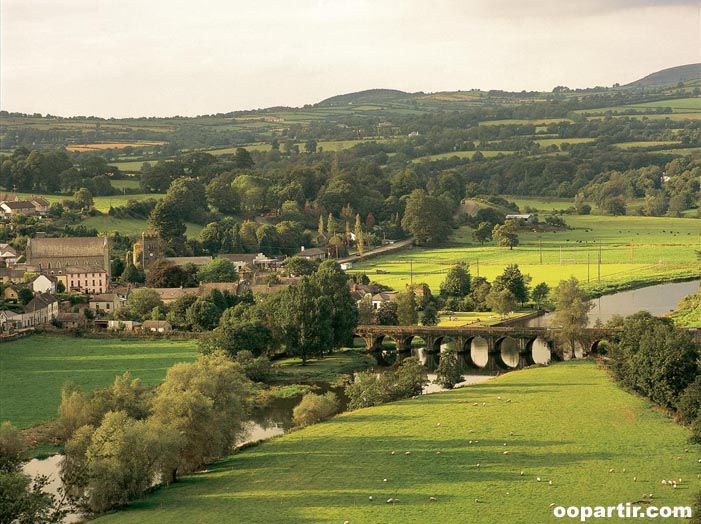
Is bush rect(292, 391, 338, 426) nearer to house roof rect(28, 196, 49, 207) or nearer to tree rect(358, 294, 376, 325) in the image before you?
tree rect(358, 294, 376, 325)

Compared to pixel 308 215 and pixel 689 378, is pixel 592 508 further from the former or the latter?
pixel 308 215

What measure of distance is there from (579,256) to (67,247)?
47.7 metres

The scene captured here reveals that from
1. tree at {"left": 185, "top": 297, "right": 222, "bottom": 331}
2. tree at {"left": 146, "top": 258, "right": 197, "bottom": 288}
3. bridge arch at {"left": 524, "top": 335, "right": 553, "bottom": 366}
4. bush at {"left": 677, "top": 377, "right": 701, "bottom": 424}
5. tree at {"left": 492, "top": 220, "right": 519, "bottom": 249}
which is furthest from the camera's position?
tree at {"left": 492, "top": 220, "right": 519, "bottom": 249}

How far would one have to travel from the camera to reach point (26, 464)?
147ft

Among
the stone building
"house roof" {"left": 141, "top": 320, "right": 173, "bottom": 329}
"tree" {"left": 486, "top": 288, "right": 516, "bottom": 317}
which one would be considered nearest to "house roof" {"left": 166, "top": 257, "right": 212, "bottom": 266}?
the stone building

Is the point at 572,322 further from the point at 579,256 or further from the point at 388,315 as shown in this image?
the point at 579,256

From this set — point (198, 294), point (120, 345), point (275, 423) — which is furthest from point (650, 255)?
point (275, 423)

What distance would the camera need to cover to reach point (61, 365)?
208 feet

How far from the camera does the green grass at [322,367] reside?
63.4 meters

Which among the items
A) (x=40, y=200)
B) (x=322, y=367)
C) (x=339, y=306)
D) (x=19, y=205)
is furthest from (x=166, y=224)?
(x=322, y=367)

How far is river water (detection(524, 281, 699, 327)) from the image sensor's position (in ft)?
254

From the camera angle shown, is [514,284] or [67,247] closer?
[514,284]

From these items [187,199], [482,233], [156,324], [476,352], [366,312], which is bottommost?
[476,352]

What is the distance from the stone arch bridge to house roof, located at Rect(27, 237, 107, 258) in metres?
27.6
